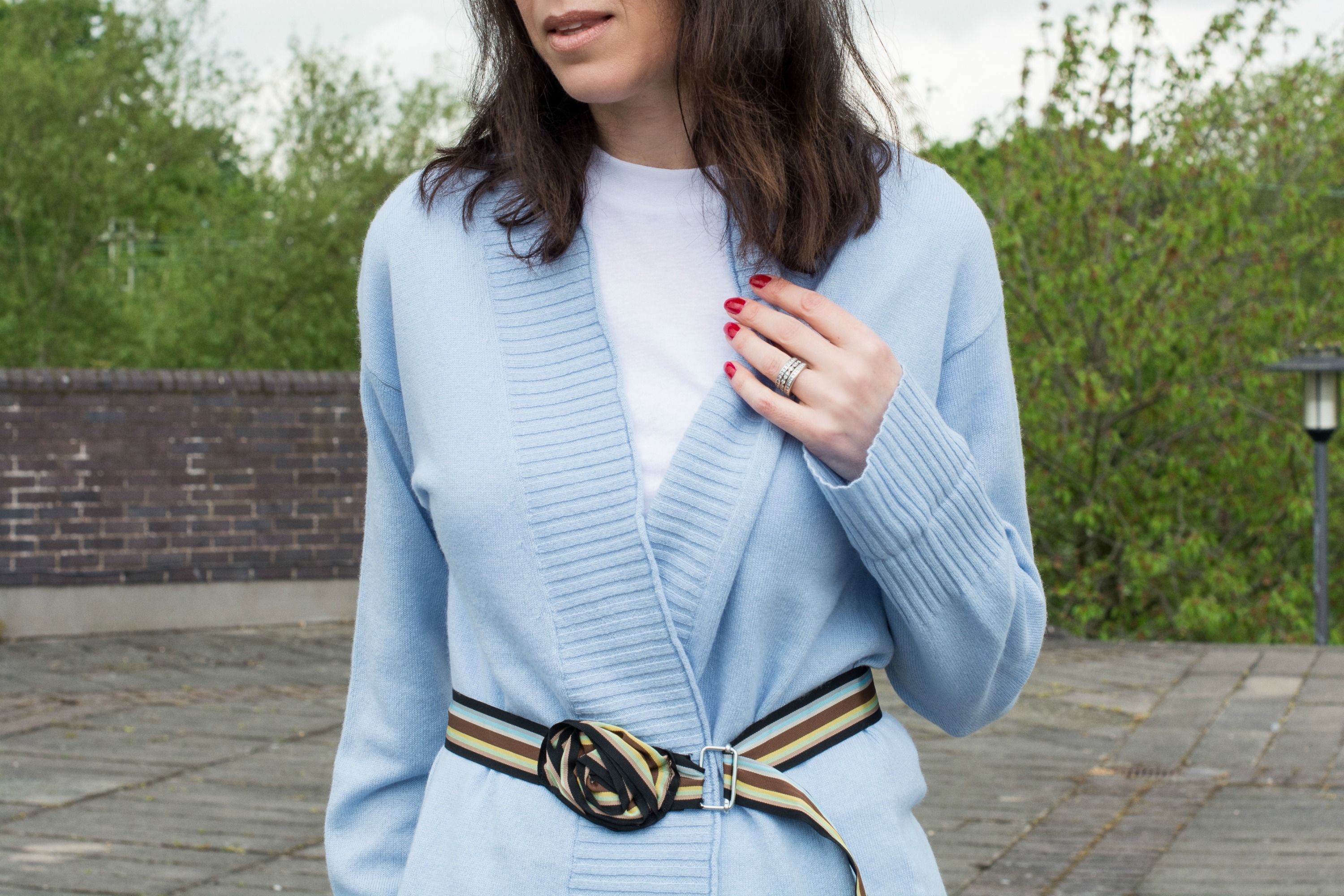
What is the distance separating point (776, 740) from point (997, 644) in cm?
24

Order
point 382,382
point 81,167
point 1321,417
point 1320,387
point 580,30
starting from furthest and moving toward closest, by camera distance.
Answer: point 81,167, point 1321,417, point 1320,387, point 382,382, point 580,30

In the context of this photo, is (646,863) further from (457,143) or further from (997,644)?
(457,143)

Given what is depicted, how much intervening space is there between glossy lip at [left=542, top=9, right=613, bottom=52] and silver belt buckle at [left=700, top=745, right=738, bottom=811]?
0.69m

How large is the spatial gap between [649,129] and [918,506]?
0.49m

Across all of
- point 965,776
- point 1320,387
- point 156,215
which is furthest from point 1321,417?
point 156,215

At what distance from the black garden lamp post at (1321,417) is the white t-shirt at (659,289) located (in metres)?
10.3

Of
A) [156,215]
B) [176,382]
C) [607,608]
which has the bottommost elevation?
[607,608]

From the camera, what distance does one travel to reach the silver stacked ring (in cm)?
132

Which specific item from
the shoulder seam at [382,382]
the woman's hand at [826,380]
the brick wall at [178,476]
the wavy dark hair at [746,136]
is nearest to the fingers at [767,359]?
the woman's hand at [826,380]

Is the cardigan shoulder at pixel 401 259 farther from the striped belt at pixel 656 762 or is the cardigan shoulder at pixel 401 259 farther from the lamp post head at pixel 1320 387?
the lamp post head at pixel 1320 387

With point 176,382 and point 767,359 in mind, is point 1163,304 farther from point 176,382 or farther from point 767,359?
point 767,359

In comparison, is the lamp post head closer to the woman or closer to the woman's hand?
the woman

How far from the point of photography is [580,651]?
1.31 meters

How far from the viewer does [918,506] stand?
1.30 meters
